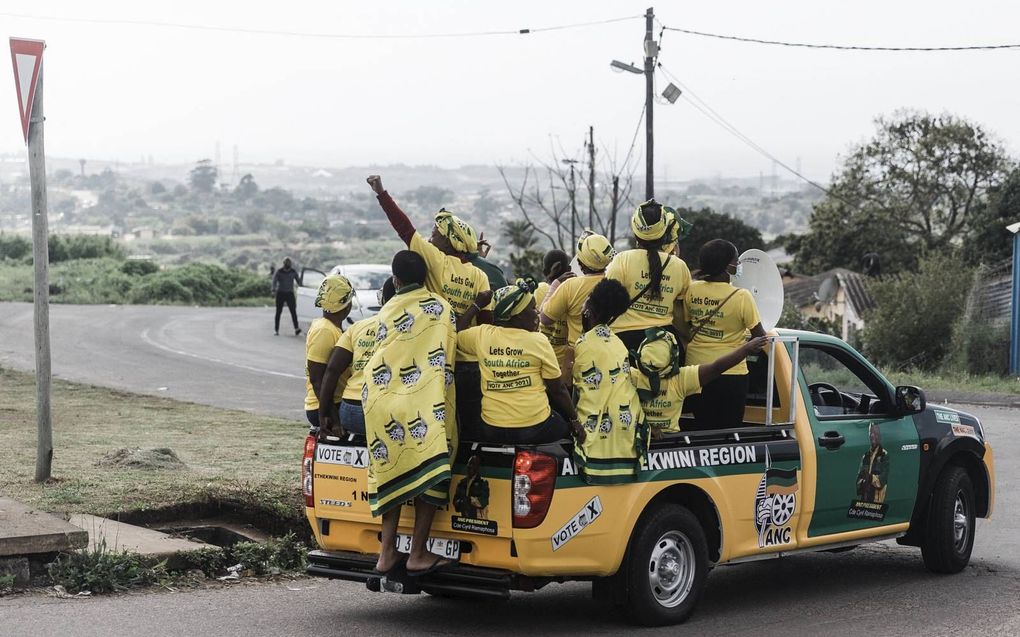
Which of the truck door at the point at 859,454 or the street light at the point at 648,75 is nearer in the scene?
the truck door at the point at 859,454

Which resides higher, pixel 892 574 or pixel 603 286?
pixel 603 286

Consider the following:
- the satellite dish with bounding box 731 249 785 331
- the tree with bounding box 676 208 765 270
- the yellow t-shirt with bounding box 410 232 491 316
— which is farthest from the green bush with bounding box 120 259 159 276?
the yellow t-shirt with bounding box 410 232 491 316

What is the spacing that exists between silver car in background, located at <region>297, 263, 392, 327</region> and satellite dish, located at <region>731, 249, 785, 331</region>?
14.8 m

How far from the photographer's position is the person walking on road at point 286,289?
30797 millimetres

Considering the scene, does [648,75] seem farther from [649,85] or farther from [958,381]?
[958,381]

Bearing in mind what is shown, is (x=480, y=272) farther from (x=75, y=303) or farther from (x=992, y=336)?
(x=75, y=303)

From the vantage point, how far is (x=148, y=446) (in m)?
12.7

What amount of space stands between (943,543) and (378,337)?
412cm

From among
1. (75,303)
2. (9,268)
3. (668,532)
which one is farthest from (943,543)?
(9,268)

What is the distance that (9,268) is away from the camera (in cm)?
5616

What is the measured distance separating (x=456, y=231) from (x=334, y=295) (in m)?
1.10

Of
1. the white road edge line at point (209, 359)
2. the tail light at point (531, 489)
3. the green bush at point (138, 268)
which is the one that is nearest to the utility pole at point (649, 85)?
the white road edge line at point (209, 359)

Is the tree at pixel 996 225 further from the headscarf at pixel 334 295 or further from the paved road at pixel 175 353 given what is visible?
the headscarf at pixel 334 295

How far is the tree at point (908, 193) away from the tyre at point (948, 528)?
54.7 meters
